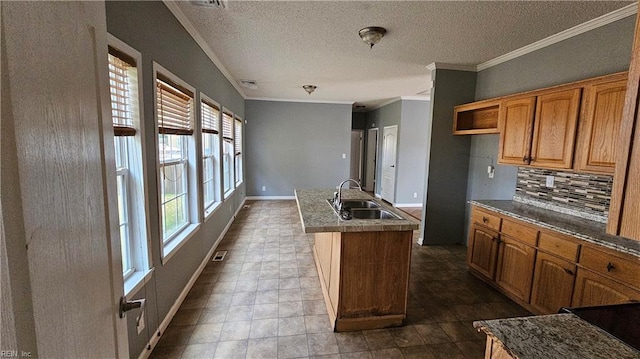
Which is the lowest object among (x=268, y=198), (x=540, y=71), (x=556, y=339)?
(x=268, y=198)

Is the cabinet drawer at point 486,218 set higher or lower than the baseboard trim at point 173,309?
higher

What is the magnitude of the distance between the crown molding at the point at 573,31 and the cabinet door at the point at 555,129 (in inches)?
25.6

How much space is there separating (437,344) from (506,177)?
2216 millimetres

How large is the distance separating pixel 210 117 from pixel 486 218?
11.4ft

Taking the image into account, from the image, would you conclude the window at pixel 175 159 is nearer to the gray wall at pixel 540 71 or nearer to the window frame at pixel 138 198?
the window frame at pixel 138 198

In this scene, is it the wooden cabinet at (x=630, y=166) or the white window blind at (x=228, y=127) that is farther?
the white window blind at (x=228, y=127)

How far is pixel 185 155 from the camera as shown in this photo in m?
2.80

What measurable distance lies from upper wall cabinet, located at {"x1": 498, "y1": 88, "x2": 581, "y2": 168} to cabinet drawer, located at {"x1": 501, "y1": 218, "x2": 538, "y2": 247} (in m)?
0.60

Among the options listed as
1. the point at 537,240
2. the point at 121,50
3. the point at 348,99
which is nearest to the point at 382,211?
the point at 537,240

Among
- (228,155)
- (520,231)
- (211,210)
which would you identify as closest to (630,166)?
(520,231)

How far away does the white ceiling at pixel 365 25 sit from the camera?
2197 millimetres

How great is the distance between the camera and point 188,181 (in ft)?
9.48

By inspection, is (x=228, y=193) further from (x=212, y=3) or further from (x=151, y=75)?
(x=212, y=3)

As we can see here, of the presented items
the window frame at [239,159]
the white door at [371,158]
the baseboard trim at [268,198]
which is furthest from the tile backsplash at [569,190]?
the white door at [371,158]
